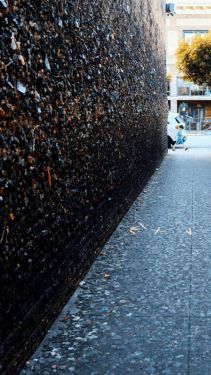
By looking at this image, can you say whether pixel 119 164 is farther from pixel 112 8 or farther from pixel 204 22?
pixel 204 22

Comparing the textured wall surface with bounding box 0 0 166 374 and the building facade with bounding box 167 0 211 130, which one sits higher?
the building facade with bounding box 167 0 211 130

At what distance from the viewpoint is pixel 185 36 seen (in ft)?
144

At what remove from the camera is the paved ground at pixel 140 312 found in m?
2.47

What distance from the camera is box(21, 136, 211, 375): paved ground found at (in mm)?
2469

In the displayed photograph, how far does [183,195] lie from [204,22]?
39877 millimetres

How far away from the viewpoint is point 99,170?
432cm

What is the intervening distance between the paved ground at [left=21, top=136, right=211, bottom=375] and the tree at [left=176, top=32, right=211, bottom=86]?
57.4 feet

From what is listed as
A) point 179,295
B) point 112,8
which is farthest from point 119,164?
point 179,295

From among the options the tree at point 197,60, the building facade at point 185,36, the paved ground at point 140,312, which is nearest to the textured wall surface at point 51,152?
the paved ground at point 140,312

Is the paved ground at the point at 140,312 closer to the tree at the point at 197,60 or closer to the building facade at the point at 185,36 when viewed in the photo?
the tree at the point at 197,60

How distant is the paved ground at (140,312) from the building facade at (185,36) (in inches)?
1457

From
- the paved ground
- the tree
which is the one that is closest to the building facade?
the tree

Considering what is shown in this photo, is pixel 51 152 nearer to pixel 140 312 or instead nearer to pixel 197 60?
pixel 140 312

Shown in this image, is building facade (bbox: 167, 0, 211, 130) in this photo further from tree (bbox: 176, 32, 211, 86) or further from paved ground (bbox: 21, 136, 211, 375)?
paved ground (bbox: 21, 136, 211, 375)
